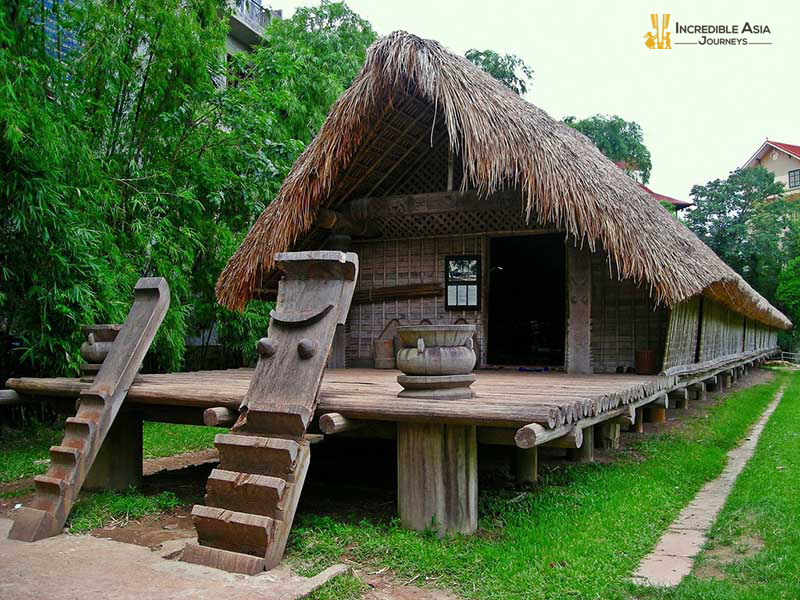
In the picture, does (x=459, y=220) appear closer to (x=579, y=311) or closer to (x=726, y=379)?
(x=579, y=311)

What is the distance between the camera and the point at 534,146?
6.75 meters

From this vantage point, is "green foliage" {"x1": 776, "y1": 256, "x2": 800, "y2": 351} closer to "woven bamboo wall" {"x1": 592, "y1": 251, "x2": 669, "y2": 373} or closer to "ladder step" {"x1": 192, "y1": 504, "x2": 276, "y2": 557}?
"woven bamboo wall" {"x1": 592, "y1": 251, "x2": 669, "y2": 373}

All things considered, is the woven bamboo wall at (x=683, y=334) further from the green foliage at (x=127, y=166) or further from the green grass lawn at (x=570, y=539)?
the green foliage at (x=127, y=166)

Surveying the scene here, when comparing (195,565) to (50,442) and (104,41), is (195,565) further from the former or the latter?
(104,41)

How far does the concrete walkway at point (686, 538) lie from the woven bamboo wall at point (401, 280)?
3.12 meters

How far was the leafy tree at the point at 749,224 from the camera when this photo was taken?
2461 centimetres

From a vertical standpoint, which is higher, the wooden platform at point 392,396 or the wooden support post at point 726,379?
the wooden platform at point 392,396

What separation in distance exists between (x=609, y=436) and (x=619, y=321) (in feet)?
4.71

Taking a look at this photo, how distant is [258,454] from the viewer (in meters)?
3.79

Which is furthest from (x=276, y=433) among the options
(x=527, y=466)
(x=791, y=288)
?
(x=791, y=288)

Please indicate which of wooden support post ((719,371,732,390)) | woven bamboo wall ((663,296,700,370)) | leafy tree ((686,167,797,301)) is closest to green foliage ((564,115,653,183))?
leafy tree ((686,167,797,301))

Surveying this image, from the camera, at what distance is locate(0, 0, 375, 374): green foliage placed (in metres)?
6.23

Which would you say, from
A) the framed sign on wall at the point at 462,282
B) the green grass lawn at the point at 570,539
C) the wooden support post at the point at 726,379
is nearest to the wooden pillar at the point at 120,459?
the green grass lawn at the point at 570,539

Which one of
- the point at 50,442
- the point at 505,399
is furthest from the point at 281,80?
the point at 505,399
